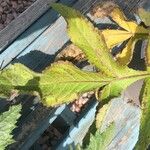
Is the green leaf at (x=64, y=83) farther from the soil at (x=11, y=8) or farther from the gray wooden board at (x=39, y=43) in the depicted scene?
the soil at (x=11, y=8)

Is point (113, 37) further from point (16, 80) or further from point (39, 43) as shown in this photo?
point (16, 80)

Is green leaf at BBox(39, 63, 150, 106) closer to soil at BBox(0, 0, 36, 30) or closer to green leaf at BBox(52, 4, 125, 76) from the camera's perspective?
green leaf at BBox(52, 4, 125, 76)

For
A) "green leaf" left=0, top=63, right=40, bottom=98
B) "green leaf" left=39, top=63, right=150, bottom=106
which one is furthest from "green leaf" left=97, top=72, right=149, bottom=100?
"green leaf" left=0, top=63, right=40, bottom=98

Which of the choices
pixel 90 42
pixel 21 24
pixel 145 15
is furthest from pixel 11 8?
pixel 90 42

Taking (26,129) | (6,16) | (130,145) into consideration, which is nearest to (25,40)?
(26,129)

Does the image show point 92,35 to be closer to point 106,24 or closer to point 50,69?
point 50,69

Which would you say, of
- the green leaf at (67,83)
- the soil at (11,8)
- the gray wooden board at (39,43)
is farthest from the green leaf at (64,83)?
→ the soil at (11,8)
